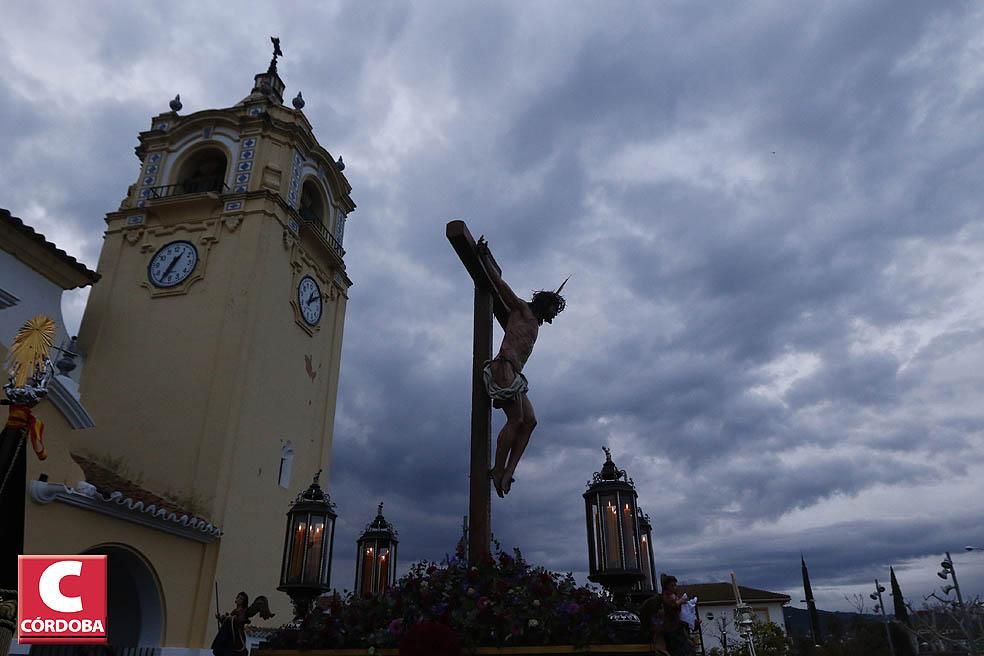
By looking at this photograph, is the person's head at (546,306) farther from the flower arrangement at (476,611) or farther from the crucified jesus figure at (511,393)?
the flower arrangement at (476,611)

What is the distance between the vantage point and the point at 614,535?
505 cm

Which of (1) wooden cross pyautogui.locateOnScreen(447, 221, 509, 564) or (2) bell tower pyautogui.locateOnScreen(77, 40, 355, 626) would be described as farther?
(2) bell tower pyautogui.locateOnScreen(77, 40, 355, 626)

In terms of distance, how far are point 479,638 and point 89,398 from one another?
14395mm

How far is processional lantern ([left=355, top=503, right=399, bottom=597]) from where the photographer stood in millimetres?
8148

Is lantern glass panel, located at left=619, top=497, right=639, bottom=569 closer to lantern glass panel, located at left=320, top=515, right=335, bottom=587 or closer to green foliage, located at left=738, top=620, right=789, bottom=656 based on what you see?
lantern glass panel, located at left=320, top=515, right=335, bottom=587

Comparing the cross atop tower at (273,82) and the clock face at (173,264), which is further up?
the cross atop tower at (273,82)

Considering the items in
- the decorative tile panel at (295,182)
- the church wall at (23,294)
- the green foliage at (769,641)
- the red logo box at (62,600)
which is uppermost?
the decorative tile panel at (295,182)

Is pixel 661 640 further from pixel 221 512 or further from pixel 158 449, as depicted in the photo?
pixel 158 449

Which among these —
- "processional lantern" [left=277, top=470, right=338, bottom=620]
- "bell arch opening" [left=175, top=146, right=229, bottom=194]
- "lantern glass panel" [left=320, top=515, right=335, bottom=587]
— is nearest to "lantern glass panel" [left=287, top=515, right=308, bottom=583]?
"processional lantern" [left=277, top=470, right=338, bottom=620]

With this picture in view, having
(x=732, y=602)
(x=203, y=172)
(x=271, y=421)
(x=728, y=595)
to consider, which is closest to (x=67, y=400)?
(x=271, y=421)

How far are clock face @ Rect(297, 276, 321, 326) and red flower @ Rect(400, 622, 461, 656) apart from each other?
52.2ft

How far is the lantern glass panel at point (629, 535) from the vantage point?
194 inches

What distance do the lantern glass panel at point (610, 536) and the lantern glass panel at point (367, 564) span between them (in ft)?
13.6

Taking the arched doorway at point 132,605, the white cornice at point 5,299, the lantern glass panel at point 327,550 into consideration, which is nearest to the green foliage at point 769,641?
the arched doorway at point 132,605
